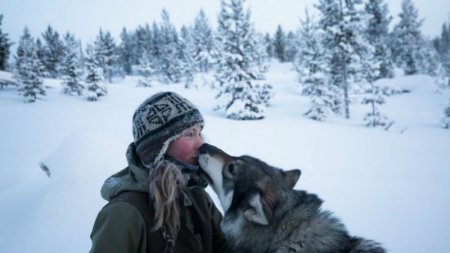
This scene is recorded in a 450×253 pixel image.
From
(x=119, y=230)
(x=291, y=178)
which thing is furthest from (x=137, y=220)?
(x=291, y=178)

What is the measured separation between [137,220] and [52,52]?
66.2 metres

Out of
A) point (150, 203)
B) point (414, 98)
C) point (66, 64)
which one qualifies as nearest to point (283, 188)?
point (150, 203)

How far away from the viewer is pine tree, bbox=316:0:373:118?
2223 cm

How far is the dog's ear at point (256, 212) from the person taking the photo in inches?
90.2

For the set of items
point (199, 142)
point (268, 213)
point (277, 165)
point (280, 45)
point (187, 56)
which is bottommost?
Answer: point (277, 165)

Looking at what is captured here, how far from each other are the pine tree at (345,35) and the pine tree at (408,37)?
22613mm

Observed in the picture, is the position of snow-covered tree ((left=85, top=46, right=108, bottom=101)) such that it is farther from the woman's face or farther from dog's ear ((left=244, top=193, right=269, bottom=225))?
dog's ear ((left=244, top=193, right=269, bottom=225))

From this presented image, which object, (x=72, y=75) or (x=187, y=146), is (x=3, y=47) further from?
(x=187, y=146)

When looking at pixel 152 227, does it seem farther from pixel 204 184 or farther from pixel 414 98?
pixel 414 98

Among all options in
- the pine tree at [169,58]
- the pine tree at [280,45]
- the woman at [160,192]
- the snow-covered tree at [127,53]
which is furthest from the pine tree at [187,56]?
the woman at [160,192]

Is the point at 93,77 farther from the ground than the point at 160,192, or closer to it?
farther from the ground

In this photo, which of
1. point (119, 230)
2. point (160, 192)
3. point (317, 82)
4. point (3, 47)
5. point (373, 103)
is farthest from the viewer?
point (3, 47)

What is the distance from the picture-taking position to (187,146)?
97.0 inches

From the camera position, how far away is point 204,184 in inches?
107
